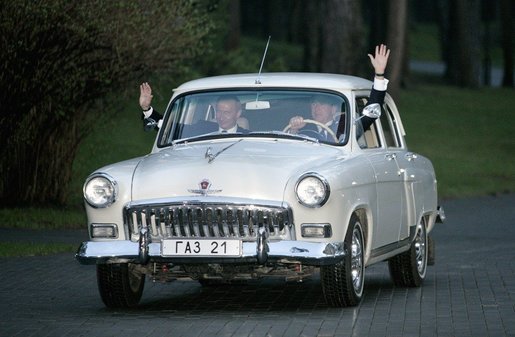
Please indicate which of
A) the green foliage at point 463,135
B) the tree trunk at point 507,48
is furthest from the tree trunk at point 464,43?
the tree trunk at point 507,48

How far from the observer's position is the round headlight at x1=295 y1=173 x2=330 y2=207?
1054 centimetres

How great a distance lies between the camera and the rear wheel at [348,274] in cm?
1079

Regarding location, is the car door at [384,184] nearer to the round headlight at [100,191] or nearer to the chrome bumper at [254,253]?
the chrome bumper at [254,253]

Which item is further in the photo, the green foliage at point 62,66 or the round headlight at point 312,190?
→ the green foliage at point 62,66

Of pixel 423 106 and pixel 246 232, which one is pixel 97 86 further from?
pixel 423 106

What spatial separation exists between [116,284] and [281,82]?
2169mm

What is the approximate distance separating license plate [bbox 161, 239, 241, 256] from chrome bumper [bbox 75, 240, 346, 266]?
0.11 ft

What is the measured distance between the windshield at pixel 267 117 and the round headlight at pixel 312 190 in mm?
1228

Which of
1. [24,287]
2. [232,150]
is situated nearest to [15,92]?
[24,287]

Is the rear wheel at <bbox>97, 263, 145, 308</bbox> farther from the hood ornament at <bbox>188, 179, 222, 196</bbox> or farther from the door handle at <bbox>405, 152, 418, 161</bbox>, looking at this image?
the door handle at <bbox>405, 152, 418, 161</bbox>

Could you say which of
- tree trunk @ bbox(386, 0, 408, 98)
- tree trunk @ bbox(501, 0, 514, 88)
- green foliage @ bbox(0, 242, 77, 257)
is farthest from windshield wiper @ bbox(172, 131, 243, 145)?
tree trunk @ bbox(501, 0, 514, 88)

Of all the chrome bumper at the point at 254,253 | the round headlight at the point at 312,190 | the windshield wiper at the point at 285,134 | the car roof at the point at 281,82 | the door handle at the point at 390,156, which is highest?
the car roof at the point at 281,82

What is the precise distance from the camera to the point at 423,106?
4466 centimetres

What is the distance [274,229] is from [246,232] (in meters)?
0.19
